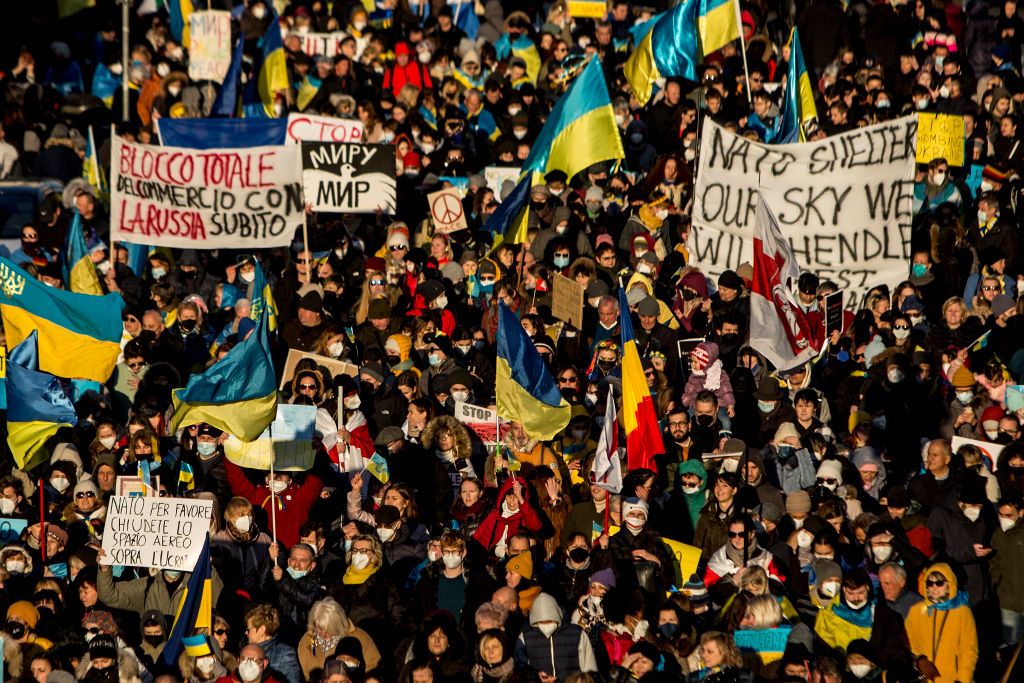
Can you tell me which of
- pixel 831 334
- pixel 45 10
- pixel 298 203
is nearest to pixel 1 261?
pixel 298 203

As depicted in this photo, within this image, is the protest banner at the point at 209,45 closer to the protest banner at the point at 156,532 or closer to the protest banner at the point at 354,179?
the protest banner at the point at 354,179

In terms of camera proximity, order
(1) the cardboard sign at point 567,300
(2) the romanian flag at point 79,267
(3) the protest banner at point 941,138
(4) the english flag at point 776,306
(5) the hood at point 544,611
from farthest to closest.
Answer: (3) the protest banner at point 941,138
(2) the romanian flag at point 79,267
(1) the cardboard sign at point 567,300
(4) the english flag at point 776,306
(5) the hood at point 544,611

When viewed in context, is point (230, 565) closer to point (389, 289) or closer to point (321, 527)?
point (321, 527)

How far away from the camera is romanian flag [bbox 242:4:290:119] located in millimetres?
23797

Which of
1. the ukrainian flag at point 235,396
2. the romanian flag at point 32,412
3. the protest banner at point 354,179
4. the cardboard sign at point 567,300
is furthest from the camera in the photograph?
the protest banner at point 354,179

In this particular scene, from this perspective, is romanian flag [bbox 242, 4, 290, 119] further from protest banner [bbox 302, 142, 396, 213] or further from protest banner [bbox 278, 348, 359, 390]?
protest banner [bbox 278, 348, 359, 390]

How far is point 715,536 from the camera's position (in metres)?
15.6

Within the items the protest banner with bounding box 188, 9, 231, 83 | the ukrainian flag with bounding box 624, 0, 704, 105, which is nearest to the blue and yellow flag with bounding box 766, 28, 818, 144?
the ukrainian flag with bounding box 624, 0, 704, 105

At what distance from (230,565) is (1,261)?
3698 mm

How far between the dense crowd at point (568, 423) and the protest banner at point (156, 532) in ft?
0.56

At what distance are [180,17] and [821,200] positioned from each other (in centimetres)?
922

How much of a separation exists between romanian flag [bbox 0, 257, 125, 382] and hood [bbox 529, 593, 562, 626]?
4919 mm

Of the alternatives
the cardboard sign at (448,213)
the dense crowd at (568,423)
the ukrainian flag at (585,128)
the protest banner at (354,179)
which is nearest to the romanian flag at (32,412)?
the dense crowd at (568,423)

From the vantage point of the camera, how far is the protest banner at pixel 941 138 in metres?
21.3
